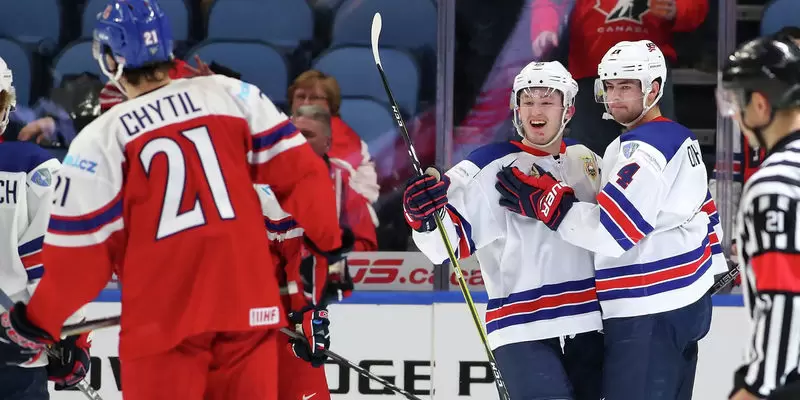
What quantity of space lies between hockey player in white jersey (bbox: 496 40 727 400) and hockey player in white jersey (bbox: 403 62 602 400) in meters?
0.07

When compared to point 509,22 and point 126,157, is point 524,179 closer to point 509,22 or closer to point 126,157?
point 126,157

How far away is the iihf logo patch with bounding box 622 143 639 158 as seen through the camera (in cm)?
283

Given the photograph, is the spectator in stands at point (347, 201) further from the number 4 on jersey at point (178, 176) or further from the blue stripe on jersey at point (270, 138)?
the number 4 on jersey at point (178, 176)

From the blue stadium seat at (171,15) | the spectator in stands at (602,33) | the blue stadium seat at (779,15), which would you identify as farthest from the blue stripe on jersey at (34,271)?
the blue stadium seat at (779,15)

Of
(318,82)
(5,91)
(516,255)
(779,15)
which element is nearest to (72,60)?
(318,82)

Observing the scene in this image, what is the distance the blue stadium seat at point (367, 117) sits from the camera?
415 centimetres

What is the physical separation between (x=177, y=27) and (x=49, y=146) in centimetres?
60

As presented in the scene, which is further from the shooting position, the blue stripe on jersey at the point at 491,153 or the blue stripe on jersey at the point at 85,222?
the blue stripe on jersey at the point at 491,153

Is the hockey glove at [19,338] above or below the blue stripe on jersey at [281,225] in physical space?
below

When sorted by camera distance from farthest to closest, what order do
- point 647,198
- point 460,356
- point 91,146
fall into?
point 460,356 < point 647,198 < point 91,146

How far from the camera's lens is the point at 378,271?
409 centimetres

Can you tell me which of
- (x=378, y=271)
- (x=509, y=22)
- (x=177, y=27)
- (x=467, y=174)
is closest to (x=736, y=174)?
(x=509, y=22)

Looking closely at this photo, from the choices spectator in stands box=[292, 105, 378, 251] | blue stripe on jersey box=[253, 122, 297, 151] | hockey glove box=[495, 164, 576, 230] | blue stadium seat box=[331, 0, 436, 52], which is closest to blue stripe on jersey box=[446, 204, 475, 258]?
hockey glove box=[495, 164, 576, 230]

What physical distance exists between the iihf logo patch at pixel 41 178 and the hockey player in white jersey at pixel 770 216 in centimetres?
160
